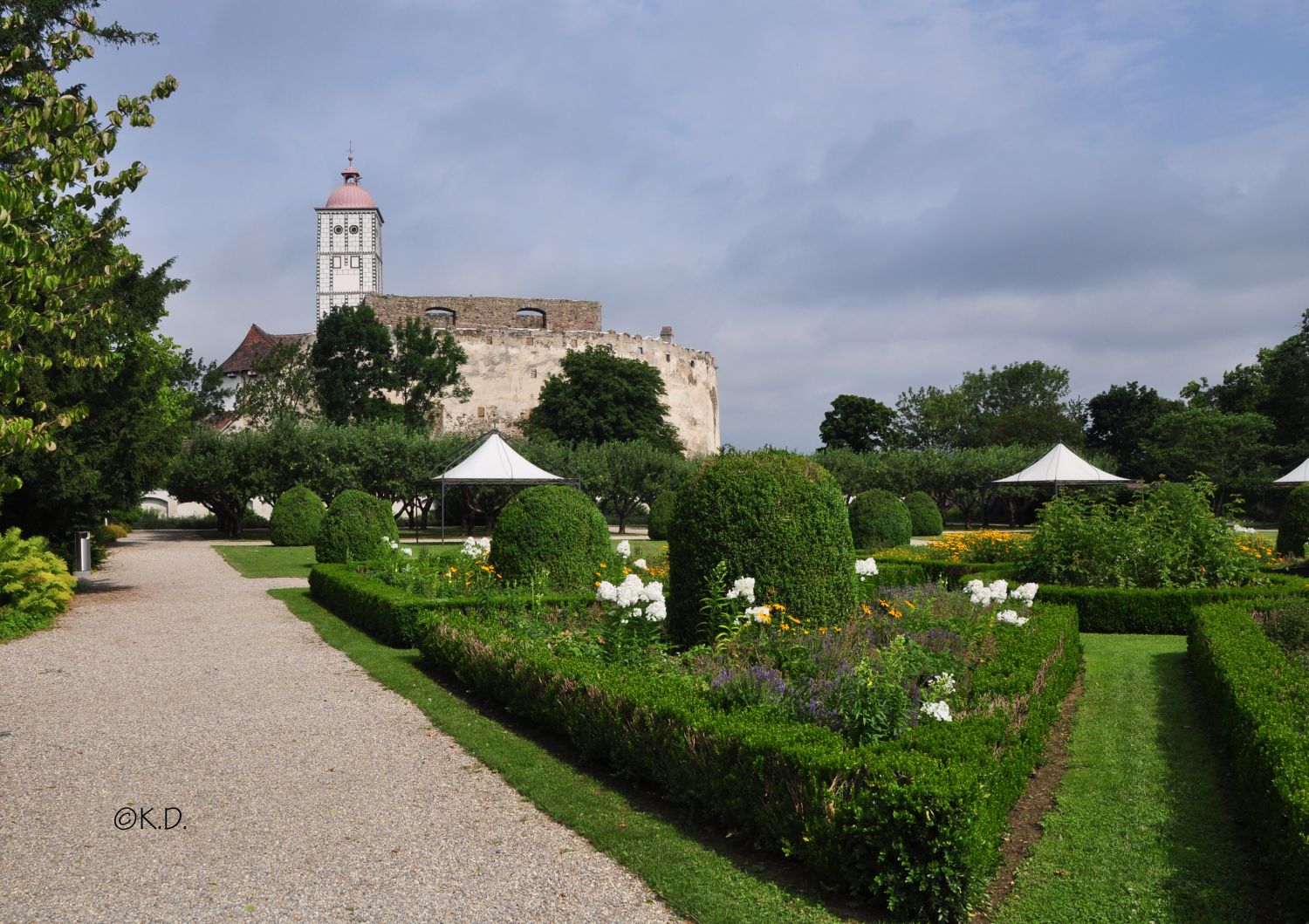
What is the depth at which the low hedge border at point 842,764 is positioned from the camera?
3520mm

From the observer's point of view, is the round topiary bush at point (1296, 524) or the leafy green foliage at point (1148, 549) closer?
the leafy green foliage at point (1148, 549)

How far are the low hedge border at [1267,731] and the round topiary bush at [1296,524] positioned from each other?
10941 mm

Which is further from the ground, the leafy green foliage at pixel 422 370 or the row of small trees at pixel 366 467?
the leafy green foliage at pixel 422 370

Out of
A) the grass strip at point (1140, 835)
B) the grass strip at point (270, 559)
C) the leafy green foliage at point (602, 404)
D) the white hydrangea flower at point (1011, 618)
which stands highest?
the leafy green foliage at point (602, 404)

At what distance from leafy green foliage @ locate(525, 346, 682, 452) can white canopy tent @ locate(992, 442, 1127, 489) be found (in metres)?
19.7

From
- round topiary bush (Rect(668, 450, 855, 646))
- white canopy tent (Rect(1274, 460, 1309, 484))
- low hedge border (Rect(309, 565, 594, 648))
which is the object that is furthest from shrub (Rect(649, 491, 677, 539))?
round topiary bush (Rect(668, 450, 855, 646))

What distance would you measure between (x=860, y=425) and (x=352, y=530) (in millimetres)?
46016

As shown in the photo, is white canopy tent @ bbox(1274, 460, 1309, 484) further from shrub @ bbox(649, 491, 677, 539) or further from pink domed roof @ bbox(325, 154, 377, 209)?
pink domed roof @ bbox(325, 154, 377, 209)

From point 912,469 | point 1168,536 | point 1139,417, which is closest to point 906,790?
point 1168,536

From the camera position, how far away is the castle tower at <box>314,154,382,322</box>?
7712 centimetres

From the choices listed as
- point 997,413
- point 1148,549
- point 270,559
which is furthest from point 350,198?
point 1148,549

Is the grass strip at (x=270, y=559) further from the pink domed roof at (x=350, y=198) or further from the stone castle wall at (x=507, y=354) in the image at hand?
the pink domed roof at (x=350, y=198)

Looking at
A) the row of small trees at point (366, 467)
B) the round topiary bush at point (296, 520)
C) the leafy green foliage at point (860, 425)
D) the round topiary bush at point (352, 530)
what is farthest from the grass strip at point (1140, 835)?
the leafy green foliage at point (860, 425)

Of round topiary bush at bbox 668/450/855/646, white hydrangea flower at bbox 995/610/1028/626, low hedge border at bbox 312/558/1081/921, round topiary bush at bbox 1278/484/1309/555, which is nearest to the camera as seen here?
low hedge border at bbox 312/558/1081/921
